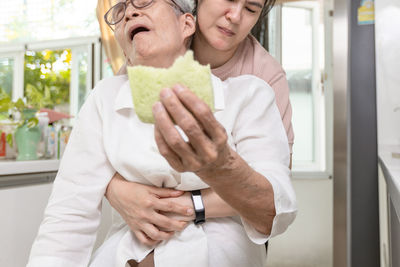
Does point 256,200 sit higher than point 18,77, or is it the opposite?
point 18,77

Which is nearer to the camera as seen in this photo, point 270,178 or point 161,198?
point 270,178

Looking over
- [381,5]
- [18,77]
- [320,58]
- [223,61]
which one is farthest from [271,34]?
[223,61]

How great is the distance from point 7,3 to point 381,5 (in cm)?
299

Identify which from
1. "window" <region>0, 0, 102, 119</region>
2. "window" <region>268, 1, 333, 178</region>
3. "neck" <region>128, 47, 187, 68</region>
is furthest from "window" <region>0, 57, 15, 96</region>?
"neck" <region>128, 47, 187, 68</region>

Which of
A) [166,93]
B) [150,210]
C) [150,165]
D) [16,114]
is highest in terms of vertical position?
[16,114]

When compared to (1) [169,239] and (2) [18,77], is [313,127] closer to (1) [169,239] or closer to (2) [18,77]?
(2) [18,77]

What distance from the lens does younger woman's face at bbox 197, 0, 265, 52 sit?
1096mm

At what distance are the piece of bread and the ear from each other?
0.43 meters

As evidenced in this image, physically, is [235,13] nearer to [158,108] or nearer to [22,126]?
[158,108]

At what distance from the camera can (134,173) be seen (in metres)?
0.96

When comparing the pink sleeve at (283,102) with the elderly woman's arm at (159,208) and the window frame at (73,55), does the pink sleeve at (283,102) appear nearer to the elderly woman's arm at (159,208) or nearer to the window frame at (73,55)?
the elderly woman's arm at (159,208)

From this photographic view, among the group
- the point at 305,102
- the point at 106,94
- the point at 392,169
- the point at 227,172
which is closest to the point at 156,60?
the point at 106,94

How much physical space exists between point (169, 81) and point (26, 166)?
4.39 feet

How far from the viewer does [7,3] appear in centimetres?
342
